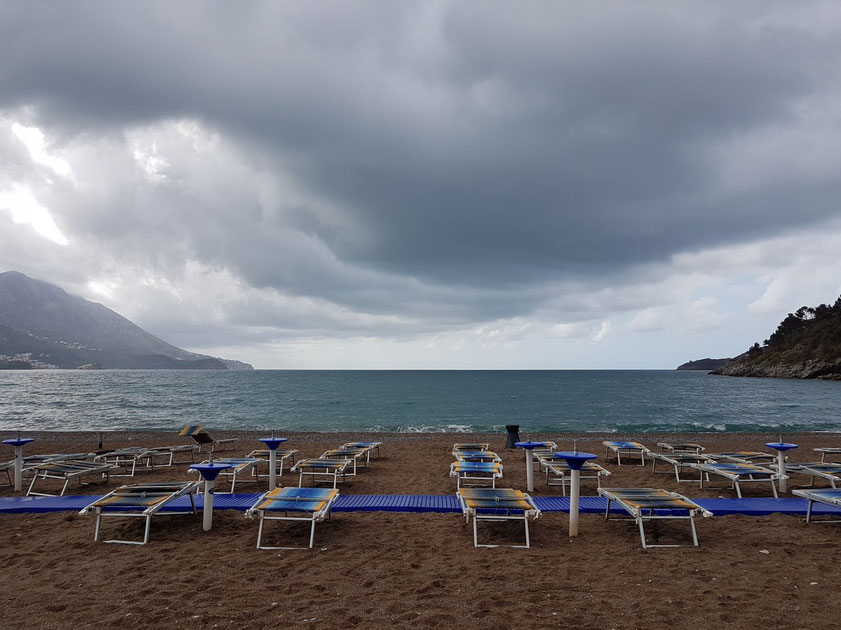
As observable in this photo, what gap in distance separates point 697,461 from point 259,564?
9.17m

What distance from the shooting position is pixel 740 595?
14.5ft

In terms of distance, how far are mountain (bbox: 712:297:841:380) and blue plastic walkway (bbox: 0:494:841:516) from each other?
101 metres

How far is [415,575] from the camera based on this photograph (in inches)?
195

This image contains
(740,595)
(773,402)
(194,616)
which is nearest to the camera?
(194,616)

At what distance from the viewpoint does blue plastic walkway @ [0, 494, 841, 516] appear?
7246 mm

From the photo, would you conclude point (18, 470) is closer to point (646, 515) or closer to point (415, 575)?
point (415, 575)

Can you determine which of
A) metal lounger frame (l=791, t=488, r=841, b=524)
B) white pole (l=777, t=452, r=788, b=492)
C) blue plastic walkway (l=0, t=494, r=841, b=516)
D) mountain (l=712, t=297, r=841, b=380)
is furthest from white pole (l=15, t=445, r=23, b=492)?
mountain (l=712, t=297, r=841, b=380)

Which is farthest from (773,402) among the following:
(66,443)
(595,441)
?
(66,443)

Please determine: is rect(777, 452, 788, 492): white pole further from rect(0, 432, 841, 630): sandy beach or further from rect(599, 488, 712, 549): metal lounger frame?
rect(599, 488, 712, 549): metal lounger frame

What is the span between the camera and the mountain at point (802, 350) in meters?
89.2

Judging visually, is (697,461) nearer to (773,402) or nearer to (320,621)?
(320,621)

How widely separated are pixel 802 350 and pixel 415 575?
126411 millimetres

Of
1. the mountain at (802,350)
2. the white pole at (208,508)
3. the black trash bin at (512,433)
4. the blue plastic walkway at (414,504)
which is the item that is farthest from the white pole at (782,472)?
the mountain at (802,350)

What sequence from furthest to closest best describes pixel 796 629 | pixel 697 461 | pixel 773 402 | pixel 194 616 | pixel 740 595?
1. pixel 773 402
2. pixel 697 461
3. pixel 740 595
4. pixel 194 616
5. pixel 796 629
